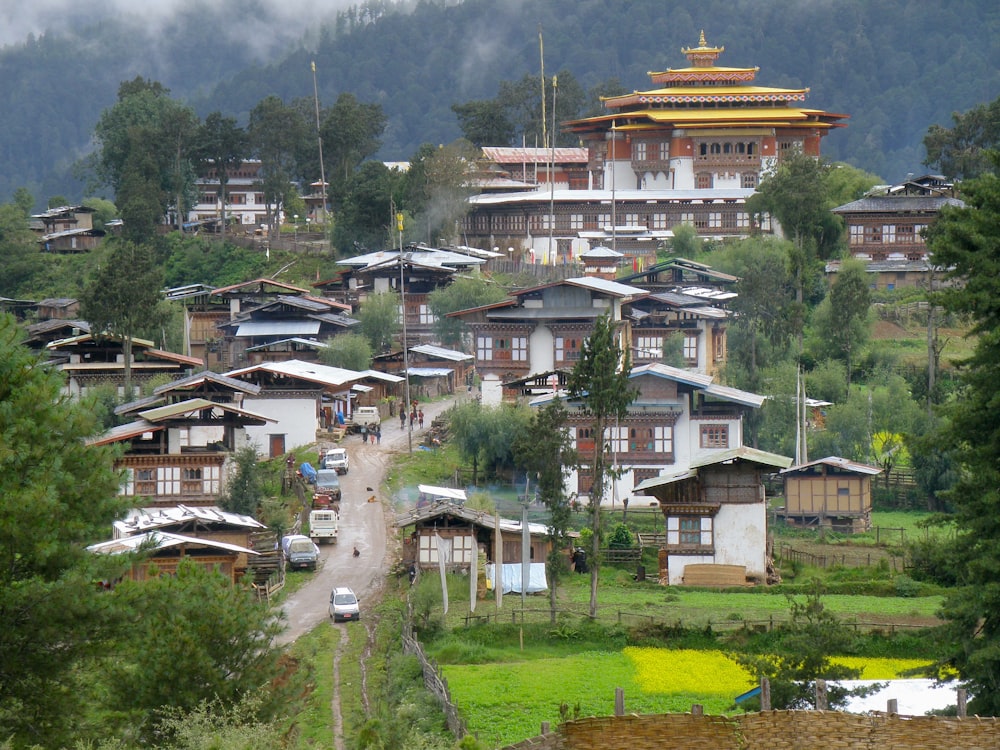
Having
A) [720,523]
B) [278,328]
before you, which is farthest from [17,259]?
[720,523]

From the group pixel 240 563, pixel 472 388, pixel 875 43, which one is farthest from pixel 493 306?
pixel 875 43

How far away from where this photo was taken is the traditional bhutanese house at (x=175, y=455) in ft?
164

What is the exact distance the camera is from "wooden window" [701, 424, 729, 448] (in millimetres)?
55531

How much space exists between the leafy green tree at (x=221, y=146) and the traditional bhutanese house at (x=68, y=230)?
706cm

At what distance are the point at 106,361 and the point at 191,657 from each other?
3671cm

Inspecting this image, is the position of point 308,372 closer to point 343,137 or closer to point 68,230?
point 343,137

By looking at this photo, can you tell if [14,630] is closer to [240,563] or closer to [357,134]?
[240,563]

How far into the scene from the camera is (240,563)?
44375mm

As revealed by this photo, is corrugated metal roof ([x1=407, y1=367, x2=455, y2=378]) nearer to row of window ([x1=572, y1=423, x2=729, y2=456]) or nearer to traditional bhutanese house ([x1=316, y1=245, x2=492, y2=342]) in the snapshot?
traditional bhutanese house ([x1=316, y1=245, x2=492, y2=342])

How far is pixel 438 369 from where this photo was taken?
223ft

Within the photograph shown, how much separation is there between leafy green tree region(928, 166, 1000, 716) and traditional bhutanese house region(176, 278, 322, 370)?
45.7 metres

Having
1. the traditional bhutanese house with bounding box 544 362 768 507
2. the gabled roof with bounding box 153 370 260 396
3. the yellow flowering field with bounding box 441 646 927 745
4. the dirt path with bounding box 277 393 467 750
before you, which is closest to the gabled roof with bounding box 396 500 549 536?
the dirt path with bounding box 277 393 467 750

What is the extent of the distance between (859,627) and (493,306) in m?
28.0

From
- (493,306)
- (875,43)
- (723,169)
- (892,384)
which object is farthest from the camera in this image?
(875,43)
